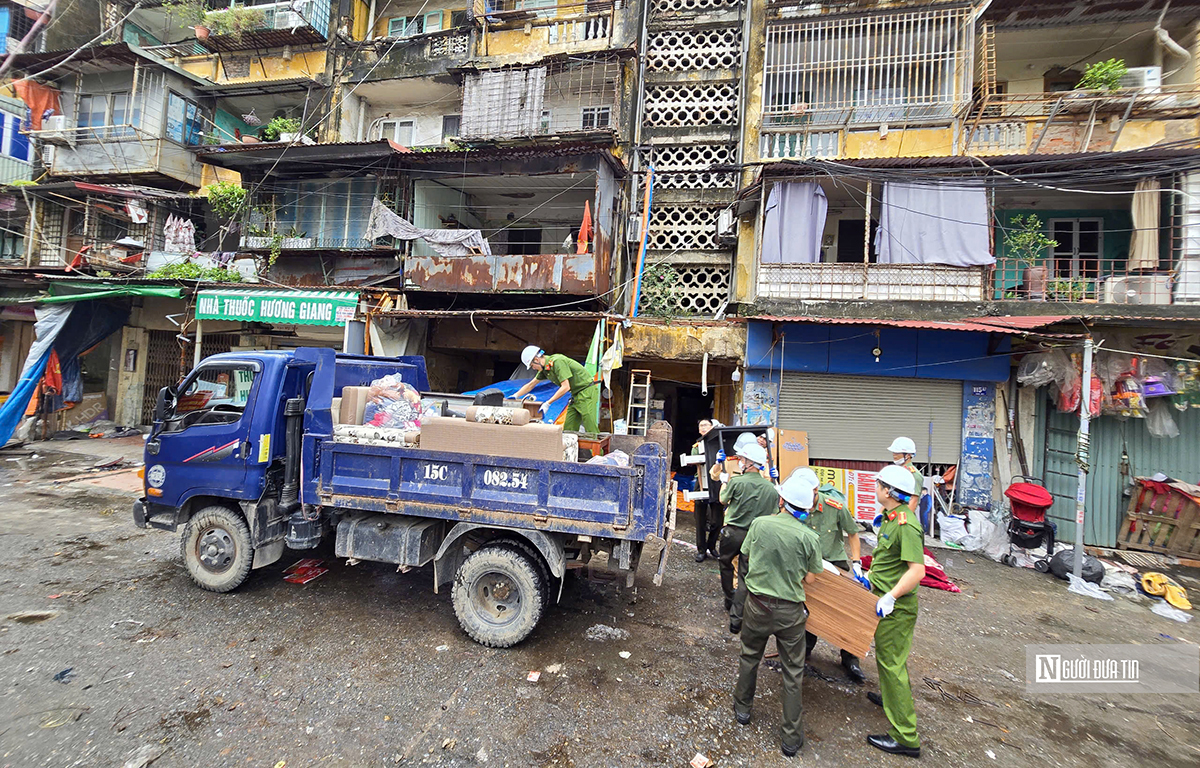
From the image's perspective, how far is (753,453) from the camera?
4387 millimetres

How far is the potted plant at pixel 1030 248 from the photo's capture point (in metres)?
8.23

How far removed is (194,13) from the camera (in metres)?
13.3

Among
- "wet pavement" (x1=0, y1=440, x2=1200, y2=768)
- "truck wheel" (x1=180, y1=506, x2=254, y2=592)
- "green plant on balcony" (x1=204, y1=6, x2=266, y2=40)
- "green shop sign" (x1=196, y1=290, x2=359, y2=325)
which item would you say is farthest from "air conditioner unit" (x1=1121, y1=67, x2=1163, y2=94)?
"green plant on balcony" (x1=204, y1=6, x2=266, y2=40)

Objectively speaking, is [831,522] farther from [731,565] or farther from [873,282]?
[873,282]

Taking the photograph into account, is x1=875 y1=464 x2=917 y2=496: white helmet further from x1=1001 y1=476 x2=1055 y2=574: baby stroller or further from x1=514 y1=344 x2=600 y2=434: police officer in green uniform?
x1=1001 y1=476 x2=1055 y2=574: baby stroller

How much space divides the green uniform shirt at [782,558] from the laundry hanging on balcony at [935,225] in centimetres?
742

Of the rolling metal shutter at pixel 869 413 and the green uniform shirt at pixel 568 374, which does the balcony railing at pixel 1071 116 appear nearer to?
the rolling metal shutter at pixel 869 413

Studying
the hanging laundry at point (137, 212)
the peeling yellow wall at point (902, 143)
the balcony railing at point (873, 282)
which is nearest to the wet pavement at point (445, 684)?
the balcony railing at point (873, 282)

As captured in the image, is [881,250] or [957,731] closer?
[957,731]

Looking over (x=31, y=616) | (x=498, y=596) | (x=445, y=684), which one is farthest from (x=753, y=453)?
(x=31, y=616)

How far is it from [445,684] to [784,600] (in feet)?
8.29

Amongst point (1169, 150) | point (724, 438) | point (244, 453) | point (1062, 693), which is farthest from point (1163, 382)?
point (244, 453)

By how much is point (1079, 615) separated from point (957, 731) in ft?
12.5

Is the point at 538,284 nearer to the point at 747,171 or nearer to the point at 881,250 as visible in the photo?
the point at 747,171
